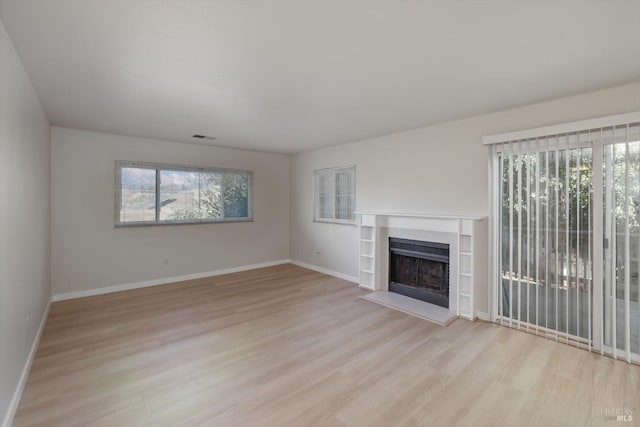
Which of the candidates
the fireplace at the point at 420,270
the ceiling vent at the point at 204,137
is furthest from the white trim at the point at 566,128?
the ceiling vent at the point at 204,137

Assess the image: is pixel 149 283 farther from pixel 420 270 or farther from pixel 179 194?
pixel 420 270

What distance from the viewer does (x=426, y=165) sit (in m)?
4.09

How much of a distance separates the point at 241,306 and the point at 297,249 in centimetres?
263

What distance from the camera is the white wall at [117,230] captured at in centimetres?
415

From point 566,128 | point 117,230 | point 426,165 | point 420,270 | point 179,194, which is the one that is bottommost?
point 420,270

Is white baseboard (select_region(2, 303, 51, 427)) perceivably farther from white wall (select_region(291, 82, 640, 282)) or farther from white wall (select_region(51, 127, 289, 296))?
white wall (select_region(291, 82, 640, 282))

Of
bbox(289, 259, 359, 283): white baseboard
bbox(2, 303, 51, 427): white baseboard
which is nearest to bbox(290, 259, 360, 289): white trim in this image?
bbox(289, 259, 359, 283): white baseboard

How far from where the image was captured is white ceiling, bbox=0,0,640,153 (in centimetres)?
163

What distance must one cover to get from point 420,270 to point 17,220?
4.38 meters

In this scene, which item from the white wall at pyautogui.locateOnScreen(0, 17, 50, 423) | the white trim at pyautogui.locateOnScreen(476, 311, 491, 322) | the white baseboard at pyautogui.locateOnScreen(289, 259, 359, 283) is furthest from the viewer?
the white baseboard at pyautogui.locateOnScreen(289, 259, 359, 283)

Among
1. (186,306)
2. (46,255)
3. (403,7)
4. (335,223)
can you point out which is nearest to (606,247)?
(403,7)

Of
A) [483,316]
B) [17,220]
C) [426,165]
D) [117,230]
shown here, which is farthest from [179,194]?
[483,316]

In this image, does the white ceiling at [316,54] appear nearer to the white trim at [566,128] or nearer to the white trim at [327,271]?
the white trim at [566,128]

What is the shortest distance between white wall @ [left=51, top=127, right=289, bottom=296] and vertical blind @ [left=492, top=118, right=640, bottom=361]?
453 centimetres
